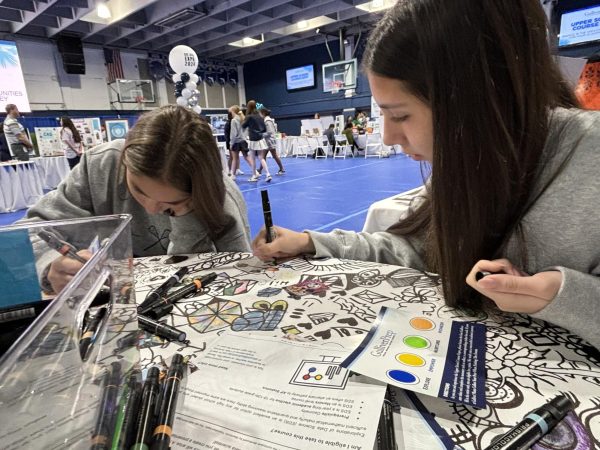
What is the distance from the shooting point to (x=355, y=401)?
35 cm

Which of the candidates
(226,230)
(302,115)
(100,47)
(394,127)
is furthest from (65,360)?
(302,115)

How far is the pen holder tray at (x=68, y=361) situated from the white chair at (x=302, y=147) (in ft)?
27.4

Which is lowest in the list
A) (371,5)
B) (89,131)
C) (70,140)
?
(70,140)

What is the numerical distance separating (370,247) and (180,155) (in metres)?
0.45

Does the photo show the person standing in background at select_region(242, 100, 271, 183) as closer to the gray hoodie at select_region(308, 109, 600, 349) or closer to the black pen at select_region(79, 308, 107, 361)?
the gray hoodie at select_region(308, 109, 600, 349)

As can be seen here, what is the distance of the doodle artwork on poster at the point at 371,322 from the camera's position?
12.9 inches

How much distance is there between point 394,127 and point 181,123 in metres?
0.46

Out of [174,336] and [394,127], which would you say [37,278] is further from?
[394,127]

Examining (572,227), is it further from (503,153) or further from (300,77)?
(300,77)

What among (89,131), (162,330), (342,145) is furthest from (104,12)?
(162,330)

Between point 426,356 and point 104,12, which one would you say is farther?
point 104,12

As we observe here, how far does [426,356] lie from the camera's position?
1.36 feet

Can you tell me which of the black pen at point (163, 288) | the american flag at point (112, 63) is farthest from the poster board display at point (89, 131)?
the black pen at point (163, 288)

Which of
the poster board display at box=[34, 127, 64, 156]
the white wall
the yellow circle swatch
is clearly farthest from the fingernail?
the white wall
